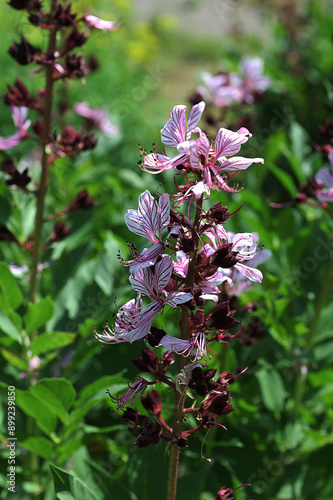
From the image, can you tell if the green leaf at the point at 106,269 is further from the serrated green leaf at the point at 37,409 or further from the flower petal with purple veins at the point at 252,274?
the flower petal with purple veins at the point at 252,274

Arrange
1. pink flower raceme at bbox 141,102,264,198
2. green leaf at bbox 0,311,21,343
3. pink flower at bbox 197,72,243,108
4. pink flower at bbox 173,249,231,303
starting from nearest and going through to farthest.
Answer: pink flower raceme at bbox 141,102,264,198 < pink flower at bbox 173,249,231,303 < green leaf at bbox 0,311,21,343 < pink flower at bbox 197,72,243,108

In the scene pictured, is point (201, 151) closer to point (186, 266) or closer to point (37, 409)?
point (186, 266)

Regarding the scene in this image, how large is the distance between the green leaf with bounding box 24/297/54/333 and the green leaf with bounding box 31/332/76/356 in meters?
0.05

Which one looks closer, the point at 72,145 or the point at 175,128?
the point at 175,128

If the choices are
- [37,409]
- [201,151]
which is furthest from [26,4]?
[37,409]

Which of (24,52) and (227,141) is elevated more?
(227,141)

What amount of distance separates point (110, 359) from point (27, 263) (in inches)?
19.7

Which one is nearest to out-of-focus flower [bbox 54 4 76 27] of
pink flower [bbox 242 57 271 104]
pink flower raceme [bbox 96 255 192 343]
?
pink flower raceme [bbox 96 255 192 343]

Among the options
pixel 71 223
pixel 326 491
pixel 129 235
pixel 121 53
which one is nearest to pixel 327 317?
pixel 326 491

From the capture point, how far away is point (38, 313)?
5.76ft

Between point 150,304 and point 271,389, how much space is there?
1.04 m

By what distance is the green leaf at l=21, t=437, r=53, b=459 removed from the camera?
1.77m

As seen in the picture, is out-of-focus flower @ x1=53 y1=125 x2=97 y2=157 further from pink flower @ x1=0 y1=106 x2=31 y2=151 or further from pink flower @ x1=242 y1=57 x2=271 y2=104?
pink flower @ x1=242 y1=57 x2=271 y2=104

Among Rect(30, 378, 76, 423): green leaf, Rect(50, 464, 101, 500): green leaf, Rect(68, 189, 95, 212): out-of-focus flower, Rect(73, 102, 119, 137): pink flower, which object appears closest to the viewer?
Rect(50, 464, 101, 500): green leaf
